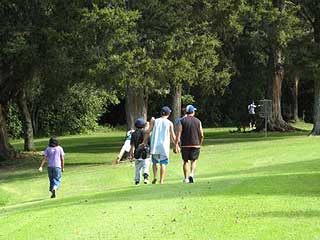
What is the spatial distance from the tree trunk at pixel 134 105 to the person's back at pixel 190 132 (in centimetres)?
1448

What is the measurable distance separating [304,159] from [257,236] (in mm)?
14908

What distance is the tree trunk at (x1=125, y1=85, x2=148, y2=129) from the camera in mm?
30281

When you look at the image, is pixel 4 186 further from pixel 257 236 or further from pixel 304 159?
pixel 257 236

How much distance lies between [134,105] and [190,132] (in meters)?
15.2

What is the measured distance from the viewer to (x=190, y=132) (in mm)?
15617

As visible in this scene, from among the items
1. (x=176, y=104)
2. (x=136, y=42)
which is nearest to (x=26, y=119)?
(x=176, y=104)

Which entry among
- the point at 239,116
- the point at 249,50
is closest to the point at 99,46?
the point at 249,50

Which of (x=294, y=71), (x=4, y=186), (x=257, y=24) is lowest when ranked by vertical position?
(x=4, y=186)

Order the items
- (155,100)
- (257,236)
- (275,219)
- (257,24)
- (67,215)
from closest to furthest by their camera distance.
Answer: (257,236)
(275,219)
(67,215)
(257,24)
(155,100)


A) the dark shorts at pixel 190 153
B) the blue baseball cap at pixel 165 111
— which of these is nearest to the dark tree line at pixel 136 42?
the blue baseball cap at pixel 165 111

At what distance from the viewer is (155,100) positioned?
63156 millimetres

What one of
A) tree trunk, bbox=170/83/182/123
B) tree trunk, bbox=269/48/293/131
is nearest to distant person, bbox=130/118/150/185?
tree trunk, bbox=170/83/182/123

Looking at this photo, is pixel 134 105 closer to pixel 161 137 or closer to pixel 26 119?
pixel 26 119

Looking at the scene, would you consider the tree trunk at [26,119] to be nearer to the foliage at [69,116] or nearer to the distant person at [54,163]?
the foliage at [69,116]
